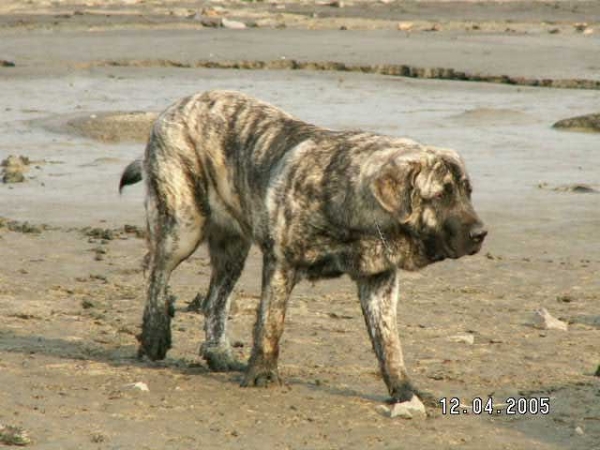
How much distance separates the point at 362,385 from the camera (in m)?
7.64

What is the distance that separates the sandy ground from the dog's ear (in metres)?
0.99

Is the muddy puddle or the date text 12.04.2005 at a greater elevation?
the date text 12.04.2005

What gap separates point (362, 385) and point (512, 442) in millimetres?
1209

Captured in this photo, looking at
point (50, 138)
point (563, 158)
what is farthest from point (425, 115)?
point (50, 138)

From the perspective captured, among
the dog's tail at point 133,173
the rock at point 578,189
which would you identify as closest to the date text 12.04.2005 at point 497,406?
the dog's tail at point 133,173

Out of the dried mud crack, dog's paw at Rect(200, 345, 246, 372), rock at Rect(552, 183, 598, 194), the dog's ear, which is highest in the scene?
the dog's ear

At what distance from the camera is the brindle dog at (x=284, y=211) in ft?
22.7

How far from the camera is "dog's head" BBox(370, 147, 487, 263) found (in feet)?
22.4

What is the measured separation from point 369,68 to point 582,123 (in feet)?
21.2

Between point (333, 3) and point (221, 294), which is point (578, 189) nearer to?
point (221, 294)

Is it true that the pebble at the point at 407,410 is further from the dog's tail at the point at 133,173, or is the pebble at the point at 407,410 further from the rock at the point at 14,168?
the rock at the point at 14,168

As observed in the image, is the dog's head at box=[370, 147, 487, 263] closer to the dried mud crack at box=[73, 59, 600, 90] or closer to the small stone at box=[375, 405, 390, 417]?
the small stone at box=[375, 405, 390, 417]

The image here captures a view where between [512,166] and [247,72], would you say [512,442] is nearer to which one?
[512,166]

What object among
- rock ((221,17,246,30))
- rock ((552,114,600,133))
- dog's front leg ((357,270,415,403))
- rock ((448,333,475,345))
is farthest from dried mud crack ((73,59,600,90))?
dog's front leg ((357,270,415,403))
